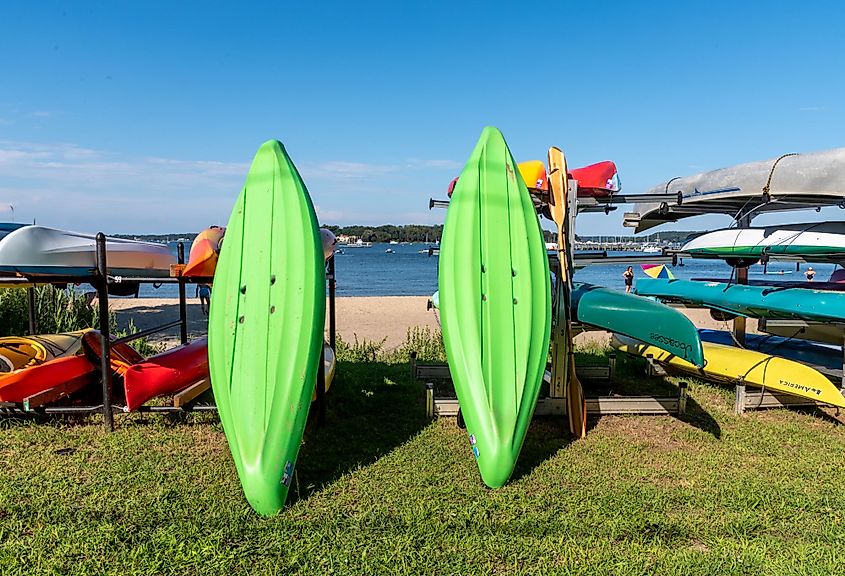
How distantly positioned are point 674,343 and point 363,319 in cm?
1020

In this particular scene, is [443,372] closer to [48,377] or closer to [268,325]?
[268,325]

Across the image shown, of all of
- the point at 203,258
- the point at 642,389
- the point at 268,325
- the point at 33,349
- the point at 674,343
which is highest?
the point at 203,258

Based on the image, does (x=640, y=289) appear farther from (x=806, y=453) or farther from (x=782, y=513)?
(x=782, y=513)

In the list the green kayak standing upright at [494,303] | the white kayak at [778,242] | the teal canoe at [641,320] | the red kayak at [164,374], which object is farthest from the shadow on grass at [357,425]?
the white kayak at [778,242]

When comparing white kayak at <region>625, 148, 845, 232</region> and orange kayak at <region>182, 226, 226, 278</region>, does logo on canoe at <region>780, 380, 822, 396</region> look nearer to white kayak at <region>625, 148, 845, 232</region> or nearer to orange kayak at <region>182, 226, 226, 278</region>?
white kayak at <region>625, 148, 845, 232</region>

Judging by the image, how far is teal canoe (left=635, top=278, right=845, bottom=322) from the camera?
18.5ft

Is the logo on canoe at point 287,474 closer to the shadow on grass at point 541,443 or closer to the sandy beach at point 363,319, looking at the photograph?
the shadow on grass at point 541,443

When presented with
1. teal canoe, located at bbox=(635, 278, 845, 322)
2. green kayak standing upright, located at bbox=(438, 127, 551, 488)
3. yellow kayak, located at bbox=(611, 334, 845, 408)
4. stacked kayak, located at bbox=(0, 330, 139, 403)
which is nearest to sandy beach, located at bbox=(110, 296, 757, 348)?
teal canoe, located at bbox=(635, 278, 845, 322)

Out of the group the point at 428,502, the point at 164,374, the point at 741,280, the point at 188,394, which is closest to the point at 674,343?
the point at 428,502

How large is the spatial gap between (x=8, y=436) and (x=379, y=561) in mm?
3783

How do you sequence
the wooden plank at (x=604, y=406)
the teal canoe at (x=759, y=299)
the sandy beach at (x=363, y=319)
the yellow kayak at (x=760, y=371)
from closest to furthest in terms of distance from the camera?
the wooden plank at (x=604, y=406)
the yellow kayak at (x=760, y=371)
the teal canoe at (x=759, y=299)
the sandy beach at (x=363, y=319)

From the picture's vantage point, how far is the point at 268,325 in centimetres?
409

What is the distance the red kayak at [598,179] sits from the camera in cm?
610

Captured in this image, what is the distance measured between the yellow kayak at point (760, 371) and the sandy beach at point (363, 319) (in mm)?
3203
